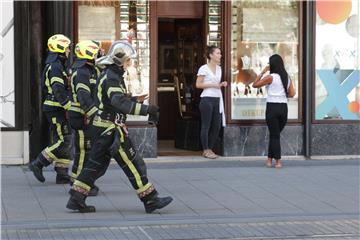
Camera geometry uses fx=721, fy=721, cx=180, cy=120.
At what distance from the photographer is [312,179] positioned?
402 inches

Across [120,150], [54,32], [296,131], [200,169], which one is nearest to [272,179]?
[200,169]

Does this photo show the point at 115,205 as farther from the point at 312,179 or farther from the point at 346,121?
the point at 346,121

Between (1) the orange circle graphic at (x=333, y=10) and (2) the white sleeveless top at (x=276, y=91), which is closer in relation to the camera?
(2) the white sleeveless top at (x=276, y=91)

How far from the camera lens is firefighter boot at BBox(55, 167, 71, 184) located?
955 centimetres

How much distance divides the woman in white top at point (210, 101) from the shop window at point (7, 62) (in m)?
2.95

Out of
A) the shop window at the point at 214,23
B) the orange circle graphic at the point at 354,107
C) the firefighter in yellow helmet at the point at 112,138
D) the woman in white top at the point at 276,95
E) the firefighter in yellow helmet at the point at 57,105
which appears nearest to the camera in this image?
the firefighter in yellow helmet at the point at 112,138

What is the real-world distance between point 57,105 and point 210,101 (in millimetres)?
3216

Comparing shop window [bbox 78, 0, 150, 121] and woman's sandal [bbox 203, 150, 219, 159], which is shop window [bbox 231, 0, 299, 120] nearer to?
woman's sandal [bbox 203, 150, 219, 159]

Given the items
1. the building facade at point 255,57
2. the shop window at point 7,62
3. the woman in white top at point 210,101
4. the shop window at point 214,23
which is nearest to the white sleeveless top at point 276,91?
the woman in white top at point 210,101

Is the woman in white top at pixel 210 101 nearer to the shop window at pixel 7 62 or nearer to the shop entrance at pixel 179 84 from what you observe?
the shop entrance at pixel 179 84

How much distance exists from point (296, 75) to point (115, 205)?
196 inches

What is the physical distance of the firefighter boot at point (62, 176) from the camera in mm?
9555

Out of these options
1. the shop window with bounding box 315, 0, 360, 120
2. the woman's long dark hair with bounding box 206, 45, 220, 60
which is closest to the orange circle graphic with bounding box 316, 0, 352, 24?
the shop window with bounding box 315, 0, 360, 120

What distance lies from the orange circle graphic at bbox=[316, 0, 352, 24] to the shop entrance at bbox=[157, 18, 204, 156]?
206 cm
